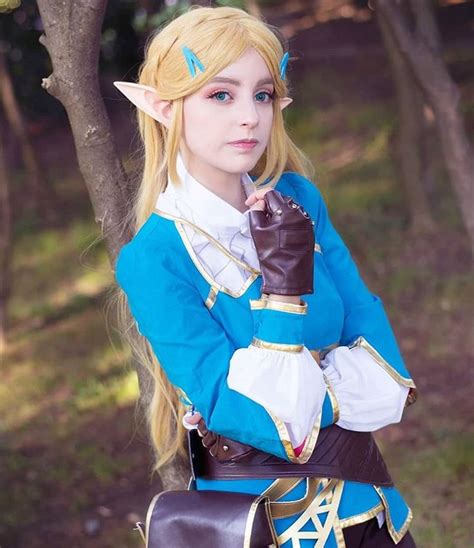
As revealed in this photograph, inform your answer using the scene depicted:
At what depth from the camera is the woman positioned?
190cm

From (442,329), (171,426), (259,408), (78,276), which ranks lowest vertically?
(78,276)

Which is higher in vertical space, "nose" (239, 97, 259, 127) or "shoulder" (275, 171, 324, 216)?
"nose" (239, 97, 259, 127)

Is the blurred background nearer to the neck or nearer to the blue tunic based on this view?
the neck

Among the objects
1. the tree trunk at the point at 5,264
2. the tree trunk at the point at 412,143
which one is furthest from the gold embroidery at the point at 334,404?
the tree trunk at the point at 412,143

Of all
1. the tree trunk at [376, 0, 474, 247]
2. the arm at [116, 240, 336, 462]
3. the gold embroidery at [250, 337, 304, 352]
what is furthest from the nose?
the tree trunk at [376, 0, 474, 247]

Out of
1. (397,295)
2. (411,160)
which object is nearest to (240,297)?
(397,295)

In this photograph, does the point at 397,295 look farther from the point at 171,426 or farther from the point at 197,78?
the point at 197,78

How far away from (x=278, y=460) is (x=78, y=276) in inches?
254

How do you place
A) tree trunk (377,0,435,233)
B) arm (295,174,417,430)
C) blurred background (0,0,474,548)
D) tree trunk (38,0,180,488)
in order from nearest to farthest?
arm (295,174,417,430)
tree trunk (38,0,180,488)
blurred background (0,0,474,548)
tree trunk (377,0,435,233)

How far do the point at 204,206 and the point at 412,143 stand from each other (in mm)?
5665

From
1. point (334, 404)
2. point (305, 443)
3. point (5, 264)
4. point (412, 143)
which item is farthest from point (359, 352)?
point (412, 143)

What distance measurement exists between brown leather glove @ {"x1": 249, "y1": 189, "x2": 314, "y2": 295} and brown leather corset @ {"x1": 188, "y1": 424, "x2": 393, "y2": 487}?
383 mm

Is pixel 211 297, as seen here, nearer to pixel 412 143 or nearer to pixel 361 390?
pixel 361 390

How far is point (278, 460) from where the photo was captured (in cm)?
205
